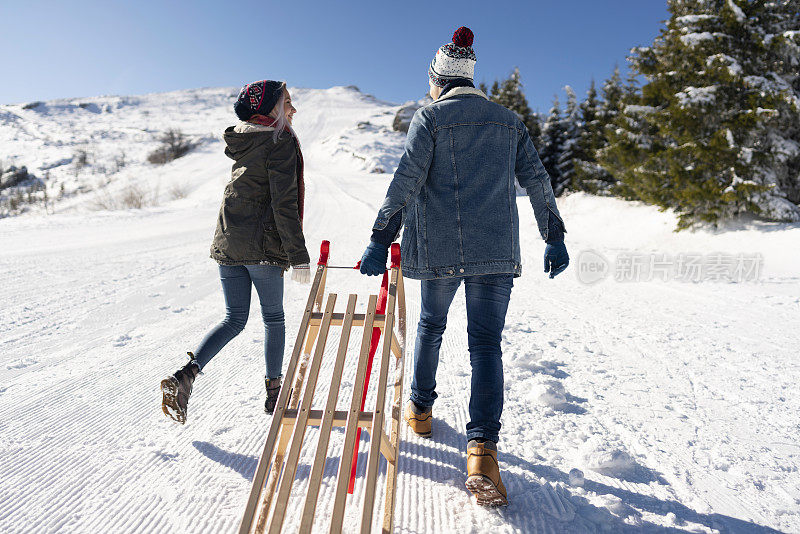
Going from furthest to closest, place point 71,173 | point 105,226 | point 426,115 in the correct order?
point 71,173 → point 105,226 → point 426,115

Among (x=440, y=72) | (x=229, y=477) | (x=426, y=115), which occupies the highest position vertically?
(x=440, y=72)

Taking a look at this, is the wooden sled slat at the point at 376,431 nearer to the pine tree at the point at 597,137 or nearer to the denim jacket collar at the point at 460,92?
the denim jacket collar at the point at 460,92

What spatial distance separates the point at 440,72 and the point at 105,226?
1106 cm

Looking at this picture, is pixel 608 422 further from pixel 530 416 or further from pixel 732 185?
pixel 732 185

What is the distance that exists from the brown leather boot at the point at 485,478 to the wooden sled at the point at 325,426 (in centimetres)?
35

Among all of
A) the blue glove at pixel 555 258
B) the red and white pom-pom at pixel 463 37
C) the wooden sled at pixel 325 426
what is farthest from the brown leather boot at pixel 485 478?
the red and white pom-pom at pixel 463 37

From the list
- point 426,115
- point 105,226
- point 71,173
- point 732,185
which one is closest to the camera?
point 426,115

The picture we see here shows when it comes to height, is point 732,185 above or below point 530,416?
above

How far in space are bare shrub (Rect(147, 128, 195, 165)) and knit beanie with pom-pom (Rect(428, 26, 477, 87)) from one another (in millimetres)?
42208

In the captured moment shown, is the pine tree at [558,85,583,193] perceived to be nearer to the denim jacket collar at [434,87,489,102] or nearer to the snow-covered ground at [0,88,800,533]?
the snow-covered ground at [0,88,800,533]

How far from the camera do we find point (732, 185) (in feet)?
31.0

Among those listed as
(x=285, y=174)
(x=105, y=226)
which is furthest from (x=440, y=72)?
(x=105, y=226)

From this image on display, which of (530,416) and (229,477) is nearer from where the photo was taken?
(229,477)

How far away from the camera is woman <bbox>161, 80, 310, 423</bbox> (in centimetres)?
241
